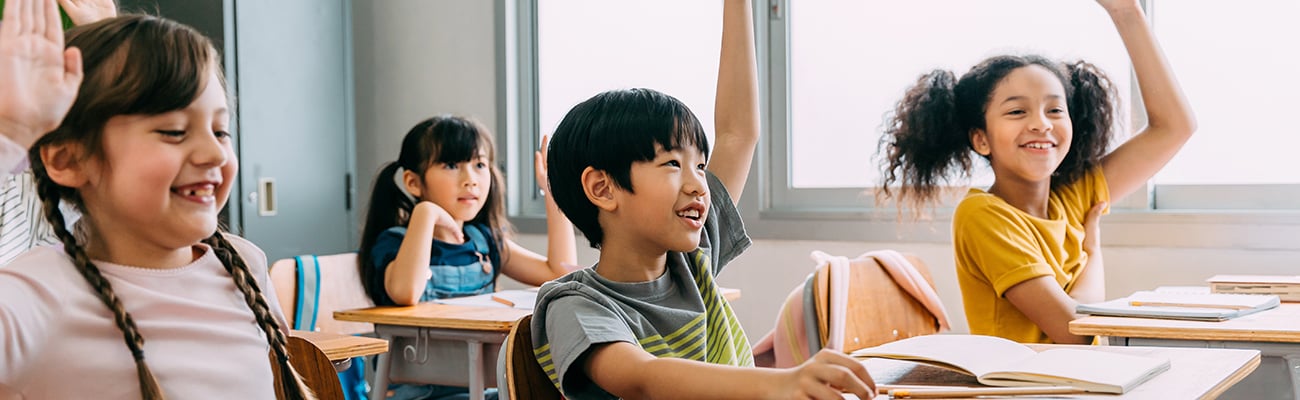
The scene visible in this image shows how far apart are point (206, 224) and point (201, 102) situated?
114mm

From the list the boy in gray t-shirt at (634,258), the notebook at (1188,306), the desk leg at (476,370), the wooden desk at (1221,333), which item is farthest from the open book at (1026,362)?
the desk leg at (476,370)

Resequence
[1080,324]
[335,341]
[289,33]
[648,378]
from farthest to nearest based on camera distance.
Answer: [289,33] → [335,341] → [1080,324] → [648,378]

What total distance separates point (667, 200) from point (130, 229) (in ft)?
1.88

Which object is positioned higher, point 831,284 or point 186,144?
point 186,144

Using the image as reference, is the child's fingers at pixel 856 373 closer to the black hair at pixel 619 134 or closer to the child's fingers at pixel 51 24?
the black hair at pixel 619 134

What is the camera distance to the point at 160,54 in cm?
109

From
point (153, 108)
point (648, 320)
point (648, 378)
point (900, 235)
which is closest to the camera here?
point (153, 108)

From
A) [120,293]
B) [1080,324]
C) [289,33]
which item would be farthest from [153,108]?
[289,33]

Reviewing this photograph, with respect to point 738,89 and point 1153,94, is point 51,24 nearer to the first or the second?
point 738,89

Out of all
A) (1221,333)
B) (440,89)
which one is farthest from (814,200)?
(1221,333)

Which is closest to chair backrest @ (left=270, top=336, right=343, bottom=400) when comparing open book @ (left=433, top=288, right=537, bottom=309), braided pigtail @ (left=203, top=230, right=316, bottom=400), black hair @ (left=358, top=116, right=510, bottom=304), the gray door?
braided pigtail @ (left=203, top=230, right=316, bottom=400)

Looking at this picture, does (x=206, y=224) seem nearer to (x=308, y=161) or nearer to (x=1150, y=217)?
(x=1150, y=217)

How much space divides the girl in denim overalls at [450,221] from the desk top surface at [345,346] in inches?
28.4

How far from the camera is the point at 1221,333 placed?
5.76 feet
